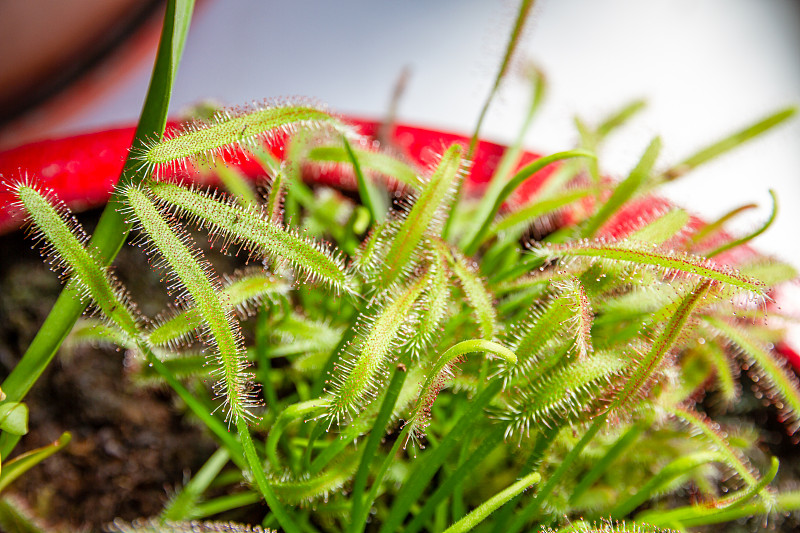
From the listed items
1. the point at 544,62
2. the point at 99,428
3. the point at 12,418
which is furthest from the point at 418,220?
the point at 544,62

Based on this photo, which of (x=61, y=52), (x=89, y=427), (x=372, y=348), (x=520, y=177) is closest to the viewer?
(x=372, y=348)

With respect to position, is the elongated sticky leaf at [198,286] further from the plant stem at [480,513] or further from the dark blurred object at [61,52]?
the dark blurred object at [61,52]

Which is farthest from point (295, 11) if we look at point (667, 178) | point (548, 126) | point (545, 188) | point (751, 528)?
point (751, 528)

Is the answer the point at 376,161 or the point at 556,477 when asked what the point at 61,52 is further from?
the point at 556,477

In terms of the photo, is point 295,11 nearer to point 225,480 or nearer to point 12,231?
point 12,231

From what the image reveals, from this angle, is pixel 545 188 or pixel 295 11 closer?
pixel 545 188

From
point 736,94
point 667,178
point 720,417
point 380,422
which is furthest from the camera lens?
point 736,94

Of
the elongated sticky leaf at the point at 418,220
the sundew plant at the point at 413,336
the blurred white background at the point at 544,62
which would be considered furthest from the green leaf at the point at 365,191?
the blurred white background at the point at 544,62
